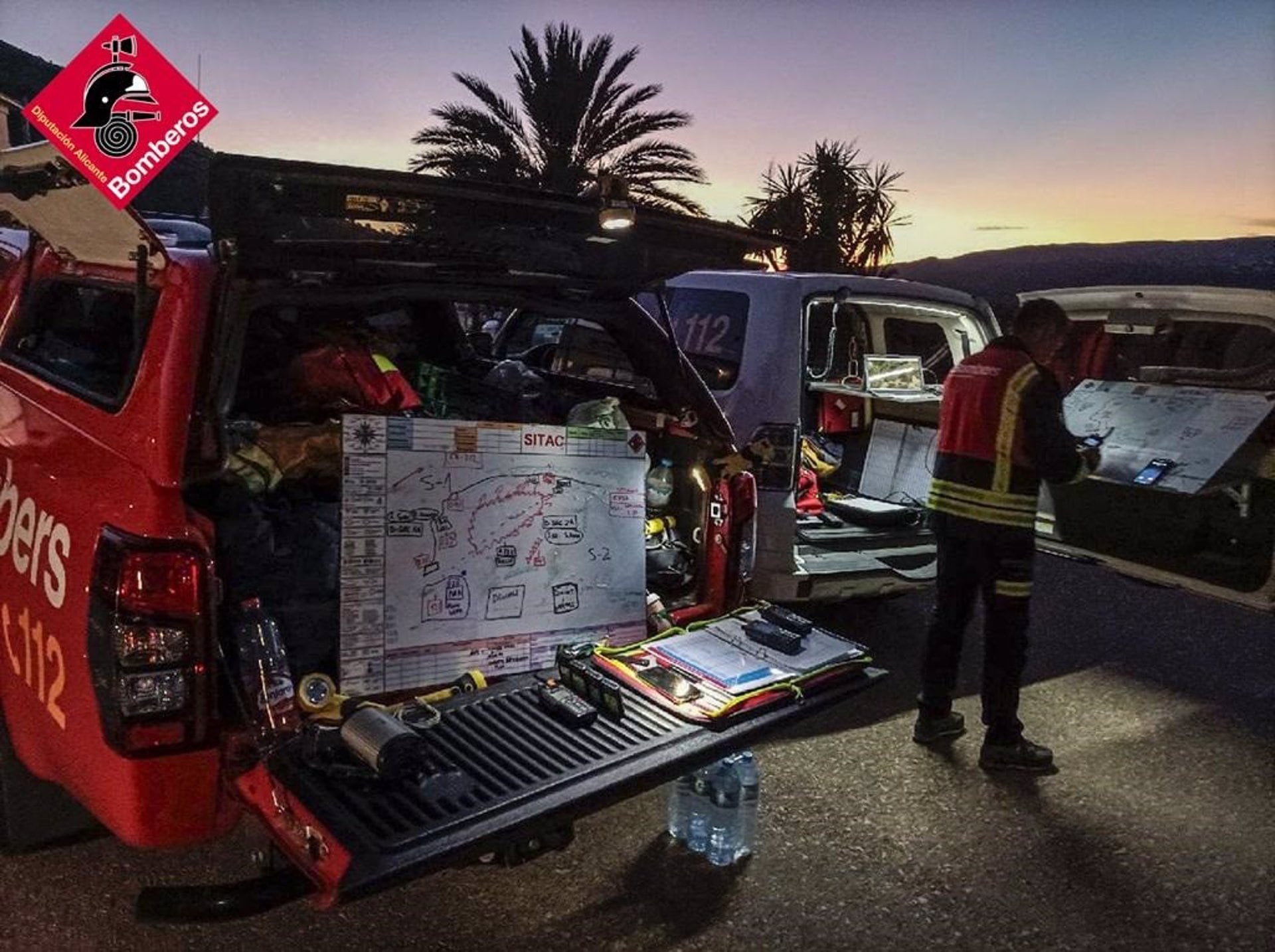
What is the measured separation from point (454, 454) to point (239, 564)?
677mm

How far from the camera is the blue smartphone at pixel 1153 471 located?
14.0 feet

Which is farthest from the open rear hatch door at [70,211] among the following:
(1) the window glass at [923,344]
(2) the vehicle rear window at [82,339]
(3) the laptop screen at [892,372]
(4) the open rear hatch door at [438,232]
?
(1) the window glass at [923,344]

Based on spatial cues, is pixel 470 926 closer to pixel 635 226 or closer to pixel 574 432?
pixel 574 432

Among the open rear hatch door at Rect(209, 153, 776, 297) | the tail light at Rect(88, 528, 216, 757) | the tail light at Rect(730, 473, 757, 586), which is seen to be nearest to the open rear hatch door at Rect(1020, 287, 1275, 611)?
the tail light at Rect(730, 473, 757, 586)

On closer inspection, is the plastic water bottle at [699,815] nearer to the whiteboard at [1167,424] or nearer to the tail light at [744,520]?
the tail light at [744,520]

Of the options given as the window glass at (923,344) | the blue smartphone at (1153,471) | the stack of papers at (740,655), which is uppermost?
the window glass at (923,344)

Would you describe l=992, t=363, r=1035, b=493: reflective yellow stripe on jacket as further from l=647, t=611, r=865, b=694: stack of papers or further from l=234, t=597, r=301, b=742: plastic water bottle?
l=234, t=597, r=301, b=742: plastic water bottle

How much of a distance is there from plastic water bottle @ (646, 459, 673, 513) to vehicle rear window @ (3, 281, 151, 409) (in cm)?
185

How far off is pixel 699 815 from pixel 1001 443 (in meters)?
1.84

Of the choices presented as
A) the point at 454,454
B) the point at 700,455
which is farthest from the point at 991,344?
the point at 454,454

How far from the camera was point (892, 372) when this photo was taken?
19.7 ft

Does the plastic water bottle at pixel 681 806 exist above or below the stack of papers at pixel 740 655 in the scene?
below

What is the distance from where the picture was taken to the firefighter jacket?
377 cm

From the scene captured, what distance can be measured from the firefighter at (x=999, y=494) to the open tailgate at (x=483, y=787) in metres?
1.34
